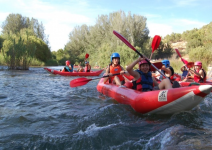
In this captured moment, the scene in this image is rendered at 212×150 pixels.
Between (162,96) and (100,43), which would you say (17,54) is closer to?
(162,96)

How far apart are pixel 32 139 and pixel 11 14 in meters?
43.2

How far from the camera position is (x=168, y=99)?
11.1 feet

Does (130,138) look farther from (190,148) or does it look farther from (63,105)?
(63,105)

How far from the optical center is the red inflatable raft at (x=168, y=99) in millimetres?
3156

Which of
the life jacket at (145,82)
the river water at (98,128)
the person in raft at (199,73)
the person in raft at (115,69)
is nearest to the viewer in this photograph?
the river water at (98,128)

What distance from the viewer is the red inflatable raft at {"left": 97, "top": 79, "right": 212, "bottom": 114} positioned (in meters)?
3.16

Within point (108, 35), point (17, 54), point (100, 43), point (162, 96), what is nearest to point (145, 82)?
point (162, 96)

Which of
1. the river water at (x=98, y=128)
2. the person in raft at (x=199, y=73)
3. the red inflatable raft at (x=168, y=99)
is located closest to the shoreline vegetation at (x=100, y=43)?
the person in raft at (x=199, y=73)

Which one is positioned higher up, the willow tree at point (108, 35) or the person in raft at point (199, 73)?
the willow tree at point (108, 35)

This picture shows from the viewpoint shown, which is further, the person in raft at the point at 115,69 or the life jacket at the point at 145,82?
the person in raft at the point at 115,69

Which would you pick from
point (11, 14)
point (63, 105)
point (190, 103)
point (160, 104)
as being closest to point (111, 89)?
point (63, 105)

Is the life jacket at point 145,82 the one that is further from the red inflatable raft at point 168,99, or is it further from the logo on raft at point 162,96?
the logo on raft at point 162,96

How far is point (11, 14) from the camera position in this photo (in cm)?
4006

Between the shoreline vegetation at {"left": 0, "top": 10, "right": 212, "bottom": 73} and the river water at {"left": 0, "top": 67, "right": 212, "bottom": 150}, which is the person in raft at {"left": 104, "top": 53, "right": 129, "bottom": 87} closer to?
the river water at {"left": 0, "top": 67, "right": 212, "bottom": 150}
